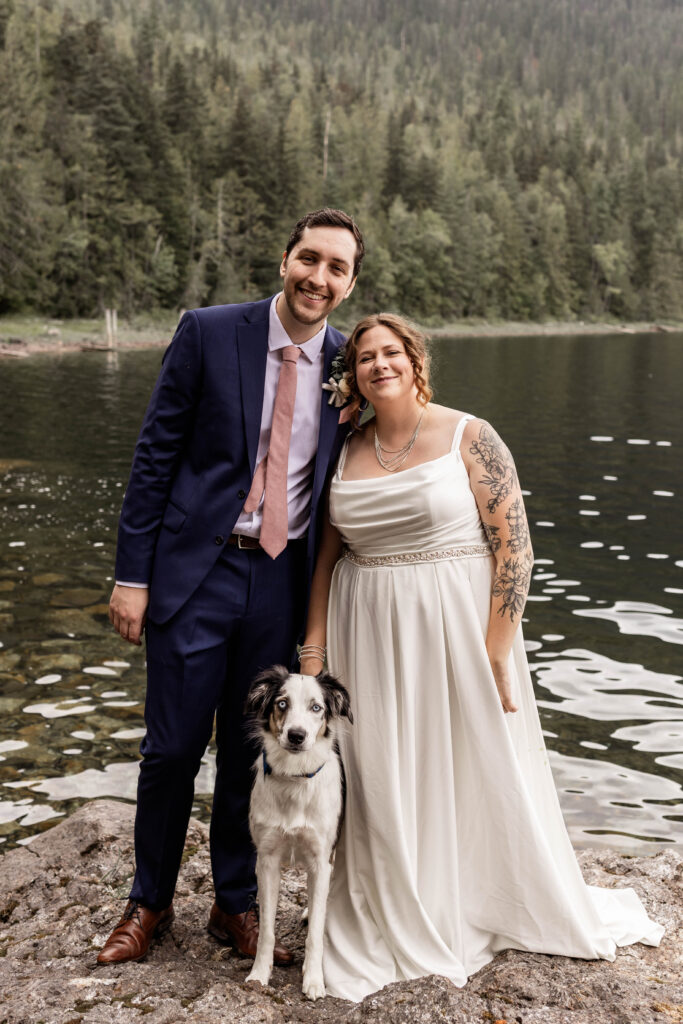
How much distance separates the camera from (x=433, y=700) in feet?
13.1

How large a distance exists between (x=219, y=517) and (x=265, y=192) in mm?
77190

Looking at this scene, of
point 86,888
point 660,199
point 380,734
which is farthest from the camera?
point 660,199

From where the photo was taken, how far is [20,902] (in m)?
4.71

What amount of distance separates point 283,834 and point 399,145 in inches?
3843

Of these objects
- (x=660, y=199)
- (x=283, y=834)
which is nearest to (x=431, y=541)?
(x=283, y=834)

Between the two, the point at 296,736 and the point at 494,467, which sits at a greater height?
the point at 494,467

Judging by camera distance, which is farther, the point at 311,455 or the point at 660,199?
the point at 660,199

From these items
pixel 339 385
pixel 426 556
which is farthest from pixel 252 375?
pixel 426 556

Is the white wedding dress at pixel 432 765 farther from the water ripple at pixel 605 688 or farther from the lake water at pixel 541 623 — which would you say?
the water ripple at pixel 605 688

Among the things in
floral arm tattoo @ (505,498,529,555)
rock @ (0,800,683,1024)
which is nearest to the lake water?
floral arm tattoo @ (505,498,529,555)

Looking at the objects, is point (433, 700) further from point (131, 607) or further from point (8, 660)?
point (8, 660)

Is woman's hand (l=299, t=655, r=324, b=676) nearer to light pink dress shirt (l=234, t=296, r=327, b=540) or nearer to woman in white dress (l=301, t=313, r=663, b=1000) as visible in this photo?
woman in white dress (l=301, t=313, r=663, b=1000)

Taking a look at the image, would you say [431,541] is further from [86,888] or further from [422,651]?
[86,888]

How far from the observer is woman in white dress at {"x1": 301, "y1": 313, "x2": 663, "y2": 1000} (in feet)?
12.8
